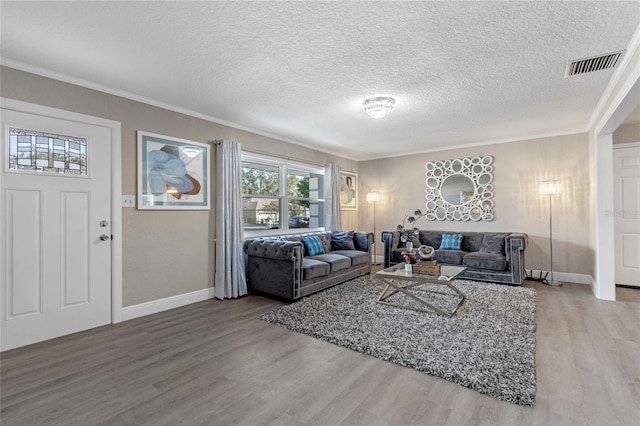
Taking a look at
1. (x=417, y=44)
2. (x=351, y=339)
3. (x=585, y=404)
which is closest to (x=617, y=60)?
(x=417, y=44)

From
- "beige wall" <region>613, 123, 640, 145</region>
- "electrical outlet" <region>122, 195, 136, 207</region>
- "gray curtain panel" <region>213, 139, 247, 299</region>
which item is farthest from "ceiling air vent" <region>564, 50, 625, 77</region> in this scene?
"electrical outlet" <region>122, 195, 136, 207</region>

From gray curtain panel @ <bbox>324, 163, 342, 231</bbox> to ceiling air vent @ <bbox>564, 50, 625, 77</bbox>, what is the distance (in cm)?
401

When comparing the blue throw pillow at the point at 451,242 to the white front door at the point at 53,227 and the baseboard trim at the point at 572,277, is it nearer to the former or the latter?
the baseboard trim at the point at 572,277

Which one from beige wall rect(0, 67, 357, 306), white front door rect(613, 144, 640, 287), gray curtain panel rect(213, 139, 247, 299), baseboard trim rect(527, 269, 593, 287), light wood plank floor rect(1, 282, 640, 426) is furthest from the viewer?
baseboard trim rect(527, 269, 593, 287)

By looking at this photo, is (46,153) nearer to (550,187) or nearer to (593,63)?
(593,63)

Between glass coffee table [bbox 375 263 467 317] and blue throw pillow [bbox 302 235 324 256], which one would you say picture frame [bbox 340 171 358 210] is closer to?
blue throw pillow [bbox 302 235 324 256]

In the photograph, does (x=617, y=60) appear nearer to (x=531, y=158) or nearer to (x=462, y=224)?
(x=531, y=158)

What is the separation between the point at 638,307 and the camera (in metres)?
3.68

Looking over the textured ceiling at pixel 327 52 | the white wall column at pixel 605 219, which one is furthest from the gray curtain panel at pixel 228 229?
the white wall column at pixel 605 219

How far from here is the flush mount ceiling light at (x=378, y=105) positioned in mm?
3564

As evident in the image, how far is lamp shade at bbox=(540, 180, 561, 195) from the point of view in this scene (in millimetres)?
4883

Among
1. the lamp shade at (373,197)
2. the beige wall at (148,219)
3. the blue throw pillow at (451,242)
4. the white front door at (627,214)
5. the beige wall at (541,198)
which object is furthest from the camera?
the lamp shade at (373,197)

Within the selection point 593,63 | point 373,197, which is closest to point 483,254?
point 373,197

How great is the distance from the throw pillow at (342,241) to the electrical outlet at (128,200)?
10.9 feet
